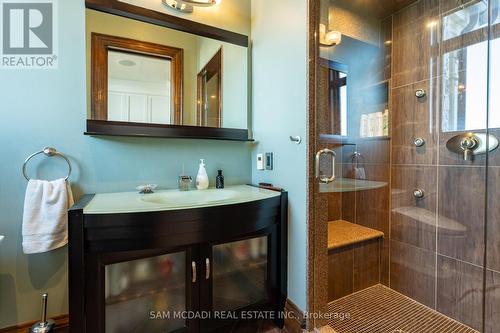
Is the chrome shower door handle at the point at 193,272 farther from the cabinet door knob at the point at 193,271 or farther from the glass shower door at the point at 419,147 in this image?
the glass shower door at the point at 419,147

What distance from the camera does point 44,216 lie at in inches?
46.1

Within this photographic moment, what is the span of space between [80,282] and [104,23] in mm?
1393

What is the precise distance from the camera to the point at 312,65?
124 cm

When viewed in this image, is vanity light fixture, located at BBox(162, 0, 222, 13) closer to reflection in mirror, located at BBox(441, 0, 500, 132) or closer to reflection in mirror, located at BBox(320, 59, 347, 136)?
reflection in mirror, located at BBox(320, 59, 347, 136)

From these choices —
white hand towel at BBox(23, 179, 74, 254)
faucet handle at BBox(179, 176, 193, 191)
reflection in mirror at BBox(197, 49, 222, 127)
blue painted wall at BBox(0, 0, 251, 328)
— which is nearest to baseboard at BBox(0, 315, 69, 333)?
blue painted wall at BBox(0, 0, 251, 328)

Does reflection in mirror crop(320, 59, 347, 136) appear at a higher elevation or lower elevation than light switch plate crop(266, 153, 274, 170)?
higher

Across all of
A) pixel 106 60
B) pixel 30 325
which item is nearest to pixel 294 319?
pixel 30 325

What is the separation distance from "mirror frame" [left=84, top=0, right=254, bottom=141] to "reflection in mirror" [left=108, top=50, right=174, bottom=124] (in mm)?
52

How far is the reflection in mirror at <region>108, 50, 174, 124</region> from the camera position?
140cm

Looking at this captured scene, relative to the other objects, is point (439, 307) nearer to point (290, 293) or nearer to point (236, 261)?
point (290, 293)

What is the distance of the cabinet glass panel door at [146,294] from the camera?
102cm

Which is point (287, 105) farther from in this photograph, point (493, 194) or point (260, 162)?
point (493, 194)

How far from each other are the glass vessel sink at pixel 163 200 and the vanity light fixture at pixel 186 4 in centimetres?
121

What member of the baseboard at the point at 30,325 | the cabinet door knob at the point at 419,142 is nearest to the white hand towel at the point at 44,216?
the baseboard at the point at 30,325
